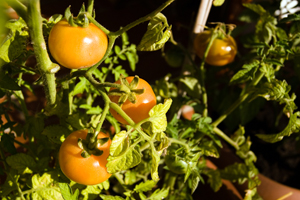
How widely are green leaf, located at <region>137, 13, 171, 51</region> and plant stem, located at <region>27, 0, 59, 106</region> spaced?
0.43 ft

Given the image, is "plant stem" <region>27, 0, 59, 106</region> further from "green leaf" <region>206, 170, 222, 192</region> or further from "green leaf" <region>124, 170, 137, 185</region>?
"green leaf" <region>206, 170, 222, 192</region>

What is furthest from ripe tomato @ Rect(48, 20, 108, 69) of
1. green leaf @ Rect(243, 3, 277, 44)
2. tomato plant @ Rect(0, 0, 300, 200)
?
green leaf @ Rect(243, 3, 277, 44)

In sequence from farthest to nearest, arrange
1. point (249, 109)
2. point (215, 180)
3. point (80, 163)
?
point (249, 109), point (215, 180), point (80, 163)

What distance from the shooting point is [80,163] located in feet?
1.33

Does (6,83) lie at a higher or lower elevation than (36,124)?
higher

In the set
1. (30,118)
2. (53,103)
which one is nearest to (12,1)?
(53,103)

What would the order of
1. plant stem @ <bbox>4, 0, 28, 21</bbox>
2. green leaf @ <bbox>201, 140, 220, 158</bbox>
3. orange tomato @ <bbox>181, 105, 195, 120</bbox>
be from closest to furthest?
plant stem @ <bbox>4, 0, 28, 21</bbox>, green leaf @ <bbox>201, 140, 220, 158</bbox>, orange tomato @ <bbox>181, 105, 195, 120</bbox>

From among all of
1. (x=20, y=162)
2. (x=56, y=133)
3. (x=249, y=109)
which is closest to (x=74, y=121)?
(x=56, y=133)

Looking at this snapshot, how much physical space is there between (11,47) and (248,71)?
1.52 ft

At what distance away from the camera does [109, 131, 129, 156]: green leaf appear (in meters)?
0.37

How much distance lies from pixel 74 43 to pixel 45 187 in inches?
12.8

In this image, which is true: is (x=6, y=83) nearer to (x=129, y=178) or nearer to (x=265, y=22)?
(x=129, y=178)

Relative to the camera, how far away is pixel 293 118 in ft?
1.81

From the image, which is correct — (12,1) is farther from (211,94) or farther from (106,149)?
(211,94)
